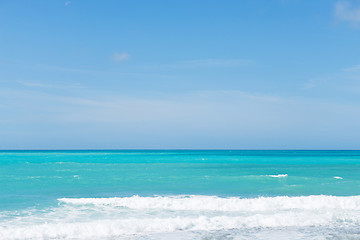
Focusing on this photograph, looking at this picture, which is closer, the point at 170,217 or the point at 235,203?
the point at 170,217

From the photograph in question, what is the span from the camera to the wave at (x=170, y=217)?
10445mm

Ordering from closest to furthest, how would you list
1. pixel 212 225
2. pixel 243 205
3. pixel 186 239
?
1. pixel 186 239
2. pixel 212 225
3. pixel 243 205

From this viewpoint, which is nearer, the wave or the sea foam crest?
the wave

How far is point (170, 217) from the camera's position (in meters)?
12.4

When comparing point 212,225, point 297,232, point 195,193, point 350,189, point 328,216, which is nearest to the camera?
point 297,232

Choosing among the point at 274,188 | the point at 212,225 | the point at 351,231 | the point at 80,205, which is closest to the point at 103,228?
the point at 212,225

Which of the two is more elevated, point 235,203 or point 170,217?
point 235,203

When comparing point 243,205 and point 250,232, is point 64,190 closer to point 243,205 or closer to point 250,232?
point 243,205

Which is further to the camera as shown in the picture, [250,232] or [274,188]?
[274,188]

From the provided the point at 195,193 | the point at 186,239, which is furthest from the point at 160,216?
the point at 195,193

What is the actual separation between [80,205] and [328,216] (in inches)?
404

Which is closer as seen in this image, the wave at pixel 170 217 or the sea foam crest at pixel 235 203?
the wave at pixel 170 217

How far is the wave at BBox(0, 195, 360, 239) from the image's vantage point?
10.4 metres

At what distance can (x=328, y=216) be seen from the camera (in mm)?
12180
